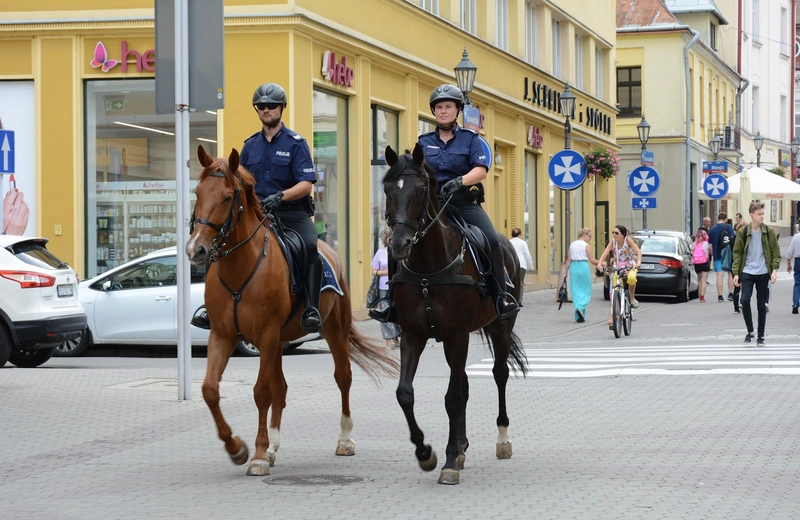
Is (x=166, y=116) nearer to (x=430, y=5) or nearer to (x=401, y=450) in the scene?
(x=430, y=5)

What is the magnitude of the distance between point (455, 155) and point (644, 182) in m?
25.0

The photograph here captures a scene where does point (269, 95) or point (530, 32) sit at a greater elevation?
point (530, 32)

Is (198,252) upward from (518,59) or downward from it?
downward

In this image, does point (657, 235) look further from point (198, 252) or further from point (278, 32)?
point (198, 252)

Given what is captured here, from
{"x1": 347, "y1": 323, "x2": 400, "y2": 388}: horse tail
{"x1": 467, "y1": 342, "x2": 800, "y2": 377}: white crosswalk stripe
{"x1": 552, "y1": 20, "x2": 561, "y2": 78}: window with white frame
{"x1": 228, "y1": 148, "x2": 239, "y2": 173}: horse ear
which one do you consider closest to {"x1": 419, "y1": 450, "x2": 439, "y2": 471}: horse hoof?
{"x1": 347, "y1": 323, "x2": 400, "y2": 388}: horse tail

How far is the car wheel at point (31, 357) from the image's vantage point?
640 inches

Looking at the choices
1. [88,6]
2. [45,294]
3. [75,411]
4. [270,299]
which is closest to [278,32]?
[88,6]

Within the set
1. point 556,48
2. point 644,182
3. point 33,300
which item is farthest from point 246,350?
point 556,48

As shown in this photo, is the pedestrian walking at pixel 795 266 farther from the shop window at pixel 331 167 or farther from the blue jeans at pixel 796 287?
the shop window at pixel 331 167

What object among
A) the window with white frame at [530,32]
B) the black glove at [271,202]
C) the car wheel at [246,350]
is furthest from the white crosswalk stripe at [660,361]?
the window with white frame at [530,32]

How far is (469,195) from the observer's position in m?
8.79

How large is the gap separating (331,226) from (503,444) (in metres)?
15.0

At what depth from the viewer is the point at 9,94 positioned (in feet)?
74.1

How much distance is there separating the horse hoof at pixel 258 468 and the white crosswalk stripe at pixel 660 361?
684 cm
